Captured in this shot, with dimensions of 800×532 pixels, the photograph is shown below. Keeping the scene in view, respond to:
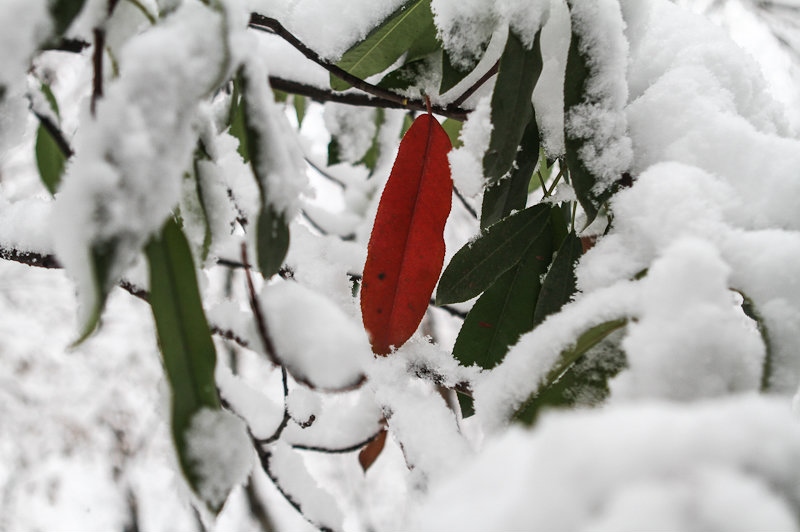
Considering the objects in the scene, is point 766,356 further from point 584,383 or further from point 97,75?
point 97,75

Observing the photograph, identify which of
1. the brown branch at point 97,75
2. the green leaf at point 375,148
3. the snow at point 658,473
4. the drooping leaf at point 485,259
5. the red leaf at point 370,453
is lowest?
the red leaf at point 370,453

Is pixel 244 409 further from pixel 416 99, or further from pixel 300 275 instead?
pixel 416 99

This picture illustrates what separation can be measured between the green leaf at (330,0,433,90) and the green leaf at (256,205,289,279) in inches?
12.2

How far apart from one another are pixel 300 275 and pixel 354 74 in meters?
0.23

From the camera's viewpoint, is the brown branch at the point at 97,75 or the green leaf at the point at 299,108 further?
the green leaf at the point at 299,108

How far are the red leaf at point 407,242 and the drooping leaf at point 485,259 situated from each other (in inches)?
1.7

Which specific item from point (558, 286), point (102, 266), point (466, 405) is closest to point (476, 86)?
point (558, 286)

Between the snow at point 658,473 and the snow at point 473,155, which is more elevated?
the snow at point 658,473

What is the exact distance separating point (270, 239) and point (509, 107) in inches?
8.4

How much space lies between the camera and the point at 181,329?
0.31m

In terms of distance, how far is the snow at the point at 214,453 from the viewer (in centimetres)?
28

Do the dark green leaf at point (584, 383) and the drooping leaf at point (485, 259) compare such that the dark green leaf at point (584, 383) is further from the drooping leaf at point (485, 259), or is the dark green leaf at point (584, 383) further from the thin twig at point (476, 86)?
the thin twig at point (476, 86)

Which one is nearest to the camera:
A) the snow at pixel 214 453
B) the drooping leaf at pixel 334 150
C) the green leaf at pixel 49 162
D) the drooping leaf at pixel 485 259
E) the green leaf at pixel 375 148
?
the snow at pixel 214 453

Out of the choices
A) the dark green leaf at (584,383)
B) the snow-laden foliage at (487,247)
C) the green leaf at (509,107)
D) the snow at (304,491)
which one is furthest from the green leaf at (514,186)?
the snow at (304,491)
